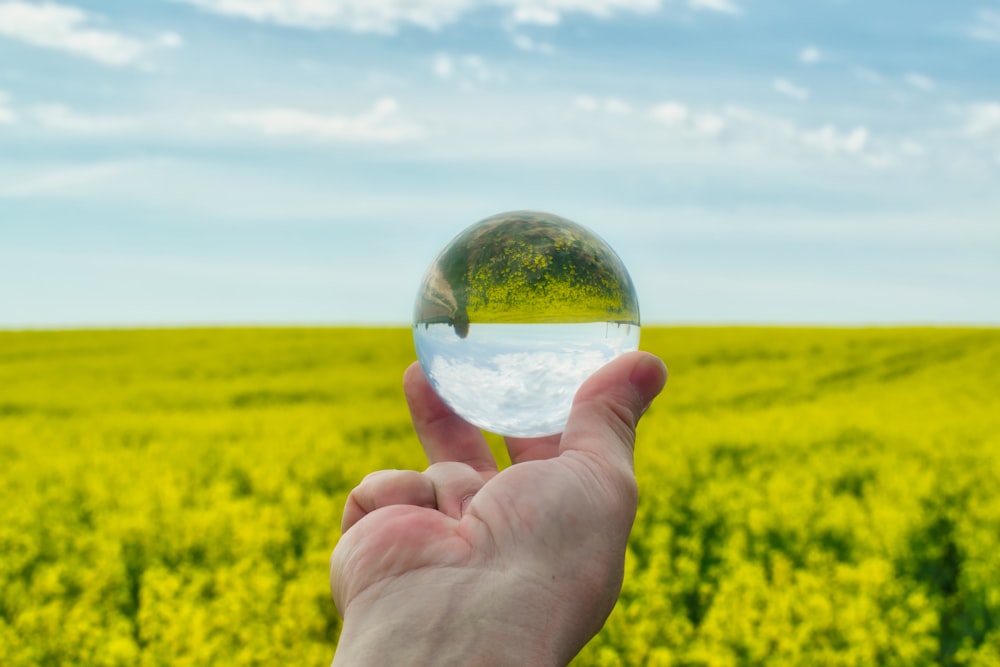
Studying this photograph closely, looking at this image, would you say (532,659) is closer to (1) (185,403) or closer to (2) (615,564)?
(2) (615,564)

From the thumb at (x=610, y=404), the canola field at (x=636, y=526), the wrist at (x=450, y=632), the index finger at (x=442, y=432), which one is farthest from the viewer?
the canola field at (x=636, y=526)

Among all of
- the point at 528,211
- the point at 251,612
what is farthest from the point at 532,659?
the point at 251,612

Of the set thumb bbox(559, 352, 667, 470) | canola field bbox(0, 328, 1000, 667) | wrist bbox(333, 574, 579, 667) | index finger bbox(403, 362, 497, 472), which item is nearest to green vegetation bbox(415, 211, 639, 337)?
thumb bbox(559, 352, 667, 470)

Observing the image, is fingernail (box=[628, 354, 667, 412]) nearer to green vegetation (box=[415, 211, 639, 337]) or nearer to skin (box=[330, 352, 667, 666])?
skin (box=[330, 352, 667, 666])

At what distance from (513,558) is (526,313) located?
599 millimetres

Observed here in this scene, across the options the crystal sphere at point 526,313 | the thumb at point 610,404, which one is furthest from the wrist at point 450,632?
the crystal sphere at point 526,313

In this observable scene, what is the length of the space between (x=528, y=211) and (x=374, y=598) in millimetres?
1081

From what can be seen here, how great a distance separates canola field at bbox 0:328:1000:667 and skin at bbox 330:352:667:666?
8.96 feet

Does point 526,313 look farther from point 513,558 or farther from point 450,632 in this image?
point 450,632

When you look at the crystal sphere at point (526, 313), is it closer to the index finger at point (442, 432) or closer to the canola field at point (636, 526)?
the index finger at point (442, 432)

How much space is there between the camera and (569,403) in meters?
2.33

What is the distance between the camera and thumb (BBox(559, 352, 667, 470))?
2109mm

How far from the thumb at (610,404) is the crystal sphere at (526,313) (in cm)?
13

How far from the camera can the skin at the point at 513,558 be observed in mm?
1805
